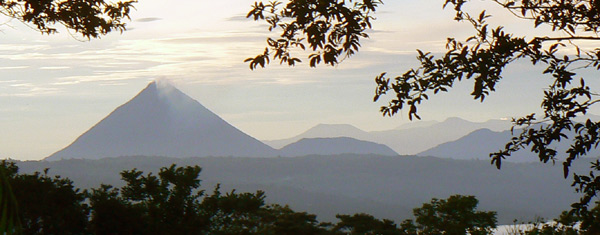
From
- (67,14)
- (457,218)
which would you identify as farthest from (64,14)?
(457,218)

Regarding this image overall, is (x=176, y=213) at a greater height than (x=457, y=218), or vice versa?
(x=176, y=213)

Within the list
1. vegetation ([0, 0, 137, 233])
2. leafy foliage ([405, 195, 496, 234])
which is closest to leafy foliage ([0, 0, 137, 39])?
vegetation ([0, 0, 137, 233])

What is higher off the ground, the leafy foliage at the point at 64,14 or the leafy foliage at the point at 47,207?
the leafy foliage at the point at 64,14

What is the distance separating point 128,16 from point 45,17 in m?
1.80

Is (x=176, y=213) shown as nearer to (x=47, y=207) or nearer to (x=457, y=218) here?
(x=47, y=207)

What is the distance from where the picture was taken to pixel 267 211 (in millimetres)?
14672

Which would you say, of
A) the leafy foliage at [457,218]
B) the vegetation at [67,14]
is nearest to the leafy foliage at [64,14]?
the vegetation at [67,14]

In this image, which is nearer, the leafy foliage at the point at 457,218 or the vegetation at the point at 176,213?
the vegetation at the point at 176,213

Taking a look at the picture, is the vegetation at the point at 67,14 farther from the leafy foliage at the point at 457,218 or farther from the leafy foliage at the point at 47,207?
the leafy foliage at the point at 457,218

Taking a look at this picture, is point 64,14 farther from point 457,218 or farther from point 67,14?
point 457,218

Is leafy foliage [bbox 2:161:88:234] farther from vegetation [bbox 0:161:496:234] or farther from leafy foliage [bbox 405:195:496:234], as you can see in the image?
leafy foliage [bbox 405:195:496:234]

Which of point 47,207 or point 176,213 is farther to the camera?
point 176,213

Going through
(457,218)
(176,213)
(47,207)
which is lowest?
(457,218)

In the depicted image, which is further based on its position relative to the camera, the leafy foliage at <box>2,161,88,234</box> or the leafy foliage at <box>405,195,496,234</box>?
the leafy foliage at <box>405,195,496,234</box>
